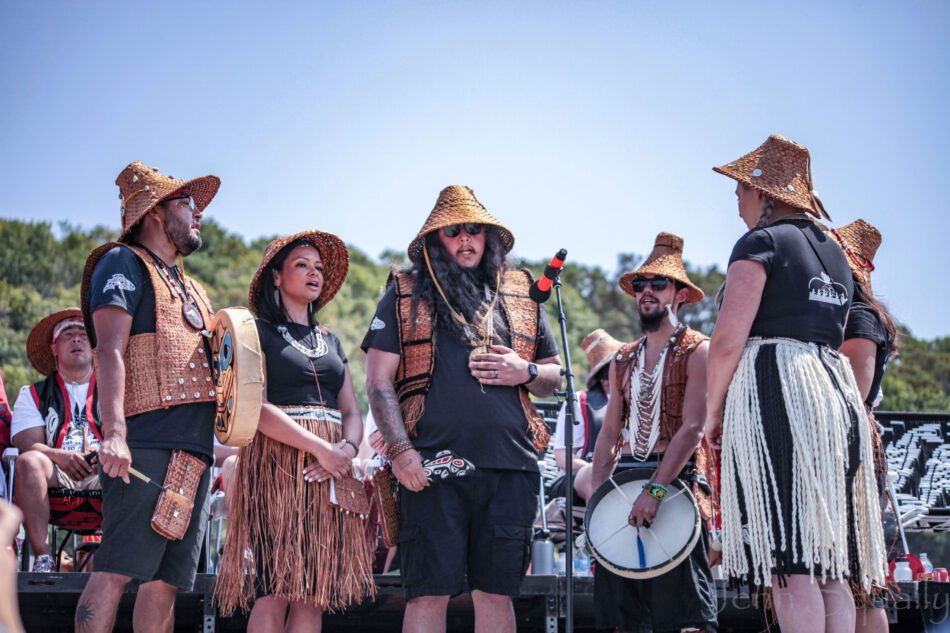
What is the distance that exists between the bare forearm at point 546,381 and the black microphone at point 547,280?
347 millimetres

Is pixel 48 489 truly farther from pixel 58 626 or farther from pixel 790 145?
pixel 790 145

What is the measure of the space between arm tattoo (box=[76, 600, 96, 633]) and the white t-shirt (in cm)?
251

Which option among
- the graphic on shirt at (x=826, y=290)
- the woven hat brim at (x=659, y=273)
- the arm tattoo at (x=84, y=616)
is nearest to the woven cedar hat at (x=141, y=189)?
the arm tattoo at (x=84, y=616)

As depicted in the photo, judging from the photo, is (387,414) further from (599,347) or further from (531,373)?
(599,347)

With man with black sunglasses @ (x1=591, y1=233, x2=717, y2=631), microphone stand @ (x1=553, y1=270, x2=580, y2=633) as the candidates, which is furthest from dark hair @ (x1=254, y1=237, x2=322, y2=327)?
man with black sunglasses @ (x1=591, y1=233, x2=717, y2=631)

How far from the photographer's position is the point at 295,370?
5.03 meters

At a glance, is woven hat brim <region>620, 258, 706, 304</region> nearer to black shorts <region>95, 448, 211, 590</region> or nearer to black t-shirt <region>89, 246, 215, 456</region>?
black t-shirt <region>89, 246, 215, 456</region>

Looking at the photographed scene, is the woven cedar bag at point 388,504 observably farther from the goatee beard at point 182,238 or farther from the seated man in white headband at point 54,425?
the seated man in white headband at point 54,425

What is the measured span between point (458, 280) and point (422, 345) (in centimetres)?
40

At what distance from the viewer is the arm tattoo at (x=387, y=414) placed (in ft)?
15.8

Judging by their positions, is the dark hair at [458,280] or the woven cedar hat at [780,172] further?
the dark hair at [458,280]

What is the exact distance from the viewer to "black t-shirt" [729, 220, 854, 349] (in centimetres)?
428

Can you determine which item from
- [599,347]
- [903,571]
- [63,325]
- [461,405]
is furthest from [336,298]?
[461,405]

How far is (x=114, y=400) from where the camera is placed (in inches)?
174
